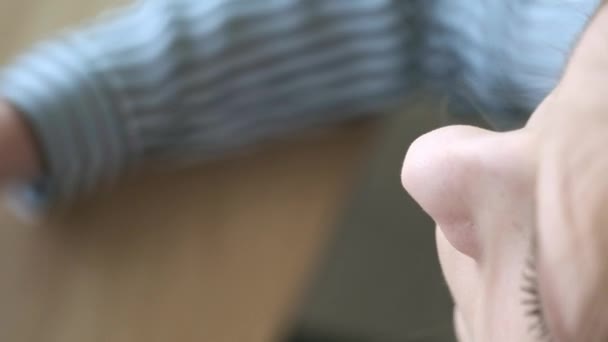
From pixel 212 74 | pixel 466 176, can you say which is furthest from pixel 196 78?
pixel 466 176

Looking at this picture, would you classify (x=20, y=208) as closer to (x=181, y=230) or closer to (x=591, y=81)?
(x=181, y=230)

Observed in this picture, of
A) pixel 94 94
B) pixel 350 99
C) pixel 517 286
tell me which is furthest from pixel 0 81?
pixel 517 286

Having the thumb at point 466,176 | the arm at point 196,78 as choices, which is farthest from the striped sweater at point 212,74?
the thumb at point 466,176

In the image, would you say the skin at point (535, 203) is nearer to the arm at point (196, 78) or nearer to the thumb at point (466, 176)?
the thumb at point (466, 176)

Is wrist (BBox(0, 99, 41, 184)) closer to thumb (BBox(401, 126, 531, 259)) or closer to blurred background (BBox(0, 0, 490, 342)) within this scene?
blurred background (BBox(0, 0, 490, 342))

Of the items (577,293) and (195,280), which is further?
(195,280)
